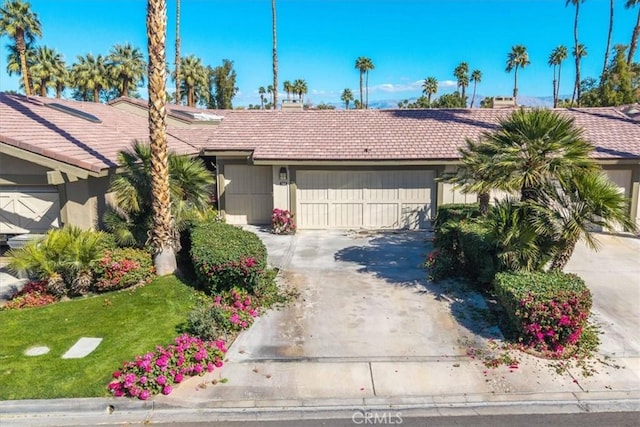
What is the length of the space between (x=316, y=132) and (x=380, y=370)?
11.8 meters

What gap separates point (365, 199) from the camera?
655 inches

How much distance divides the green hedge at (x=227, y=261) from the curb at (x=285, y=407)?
3173 millimetres

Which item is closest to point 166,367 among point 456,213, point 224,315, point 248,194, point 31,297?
point 224,315

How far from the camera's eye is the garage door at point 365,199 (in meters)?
16.5

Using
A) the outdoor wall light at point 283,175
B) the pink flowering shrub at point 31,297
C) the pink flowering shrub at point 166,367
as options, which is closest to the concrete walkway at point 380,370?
the pink flowering shrub at point 166,367

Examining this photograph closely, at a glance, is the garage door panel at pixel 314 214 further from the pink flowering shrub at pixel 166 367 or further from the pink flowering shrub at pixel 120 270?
the pink flowering shrub at pixel 166 367

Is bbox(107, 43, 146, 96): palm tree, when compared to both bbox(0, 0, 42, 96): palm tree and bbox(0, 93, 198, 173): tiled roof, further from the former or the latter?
bbox(0, 93, 198, 173): tiled roof

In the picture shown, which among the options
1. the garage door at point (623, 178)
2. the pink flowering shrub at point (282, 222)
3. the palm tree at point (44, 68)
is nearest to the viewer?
the garage door at point (623, 178)

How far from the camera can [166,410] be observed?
6.44 m

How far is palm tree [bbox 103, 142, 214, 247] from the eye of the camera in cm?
1112

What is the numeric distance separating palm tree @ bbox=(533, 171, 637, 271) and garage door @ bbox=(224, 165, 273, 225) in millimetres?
10695

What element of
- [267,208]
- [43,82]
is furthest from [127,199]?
[43,82]

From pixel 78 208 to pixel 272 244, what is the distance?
217 inches

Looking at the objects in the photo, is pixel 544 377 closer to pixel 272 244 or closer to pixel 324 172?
pixel 272 244
